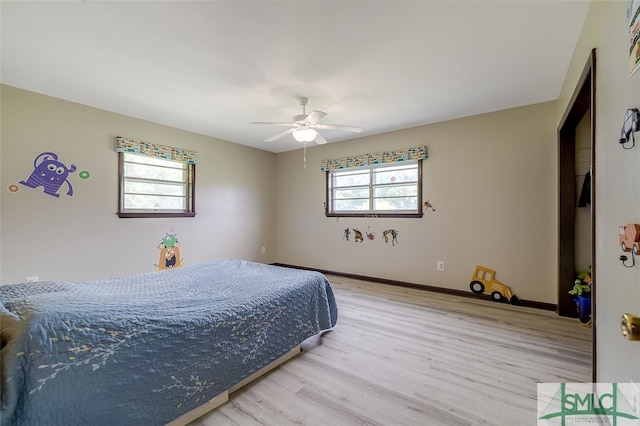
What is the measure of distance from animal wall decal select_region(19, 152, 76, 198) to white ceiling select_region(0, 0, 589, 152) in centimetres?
71

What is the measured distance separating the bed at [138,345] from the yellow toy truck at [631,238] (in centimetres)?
187

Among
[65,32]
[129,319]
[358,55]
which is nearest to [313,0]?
[358,55]

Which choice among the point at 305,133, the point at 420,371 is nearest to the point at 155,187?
the point at 305,133

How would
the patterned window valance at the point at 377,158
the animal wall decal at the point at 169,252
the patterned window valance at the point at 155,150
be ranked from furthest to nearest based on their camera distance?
the patterned window valance at the point at 377,158 → the animal wall decal at the point at 169,252 → the patterned window valance at the point at 155,150

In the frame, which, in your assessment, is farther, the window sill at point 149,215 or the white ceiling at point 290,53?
the window sill at point 149,215

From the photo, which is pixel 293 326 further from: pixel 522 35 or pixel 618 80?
pixel 522 35

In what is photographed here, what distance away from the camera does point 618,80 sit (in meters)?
1.16

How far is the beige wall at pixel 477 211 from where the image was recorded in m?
3.04

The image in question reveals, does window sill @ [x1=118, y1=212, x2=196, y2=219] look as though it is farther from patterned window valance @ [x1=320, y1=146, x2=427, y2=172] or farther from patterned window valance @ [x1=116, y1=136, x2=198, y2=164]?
patterned window valance @ [x1=320, y1=146, x2=427, y2=172]

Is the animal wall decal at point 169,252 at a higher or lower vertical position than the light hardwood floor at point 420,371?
higher

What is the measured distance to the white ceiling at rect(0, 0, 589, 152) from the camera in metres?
1.65

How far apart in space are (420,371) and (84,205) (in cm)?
389

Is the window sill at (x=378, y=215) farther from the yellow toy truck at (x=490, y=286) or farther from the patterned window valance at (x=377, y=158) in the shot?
the yellow toy truck at (x=490, y=286)

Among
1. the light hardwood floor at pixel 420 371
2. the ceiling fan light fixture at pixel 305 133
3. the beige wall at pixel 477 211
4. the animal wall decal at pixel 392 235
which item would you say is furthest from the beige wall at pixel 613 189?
the animal wall decal at pixel 392 235
